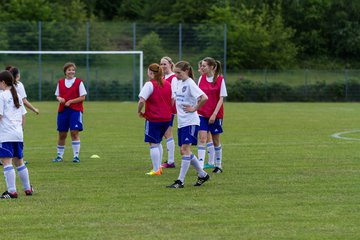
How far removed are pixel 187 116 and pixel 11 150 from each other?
→ 2.63 m

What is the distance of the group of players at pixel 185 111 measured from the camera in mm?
11930

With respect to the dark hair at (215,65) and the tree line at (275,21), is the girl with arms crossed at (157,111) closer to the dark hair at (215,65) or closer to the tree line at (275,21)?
the dark hair at (215,65)

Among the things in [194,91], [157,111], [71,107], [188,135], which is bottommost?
[188,135]

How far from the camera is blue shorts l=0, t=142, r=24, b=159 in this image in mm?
10703

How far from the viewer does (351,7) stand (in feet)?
223

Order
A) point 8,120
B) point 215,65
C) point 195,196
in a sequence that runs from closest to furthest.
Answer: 1. point 8,120
2. point 195,196
3. point 215,65

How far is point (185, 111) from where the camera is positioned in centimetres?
1198

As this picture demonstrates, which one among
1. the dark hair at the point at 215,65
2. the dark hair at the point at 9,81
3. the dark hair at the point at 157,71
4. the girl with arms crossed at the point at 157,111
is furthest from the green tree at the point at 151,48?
the dark hair at the point at 9,81

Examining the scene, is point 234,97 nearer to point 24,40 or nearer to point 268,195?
point 24,40

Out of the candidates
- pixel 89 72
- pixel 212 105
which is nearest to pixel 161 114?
pixel 212 105

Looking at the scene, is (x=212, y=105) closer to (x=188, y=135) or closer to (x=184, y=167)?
(x=188, y=135)

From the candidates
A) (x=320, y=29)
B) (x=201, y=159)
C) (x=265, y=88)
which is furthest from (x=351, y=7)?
(x=201, y=159)

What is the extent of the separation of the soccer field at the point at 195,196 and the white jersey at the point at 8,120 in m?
0.82

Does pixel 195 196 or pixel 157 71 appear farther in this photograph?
pixel 157 71
